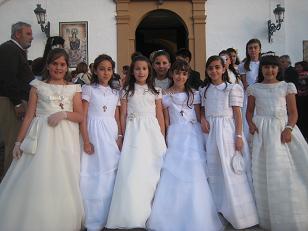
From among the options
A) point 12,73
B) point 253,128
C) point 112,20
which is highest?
point 112,20

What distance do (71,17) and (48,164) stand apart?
7.60 meters

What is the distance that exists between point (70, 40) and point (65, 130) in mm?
7054

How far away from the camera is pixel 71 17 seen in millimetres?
10602

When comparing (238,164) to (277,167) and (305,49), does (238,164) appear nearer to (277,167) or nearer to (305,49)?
(277,167)

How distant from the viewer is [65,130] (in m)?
3.93

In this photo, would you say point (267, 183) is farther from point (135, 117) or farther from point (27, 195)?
point (27, 195)

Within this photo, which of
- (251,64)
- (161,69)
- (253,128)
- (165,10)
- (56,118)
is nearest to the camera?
(56,118)

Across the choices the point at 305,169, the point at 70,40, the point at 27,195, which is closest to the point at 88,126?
the point at 27,195

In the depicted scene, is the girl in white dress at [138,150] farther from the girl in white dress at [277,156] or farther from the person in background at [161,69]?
the girl in white dress at [277,156]

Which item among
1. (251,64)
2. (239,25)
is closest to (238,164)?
(251,64)

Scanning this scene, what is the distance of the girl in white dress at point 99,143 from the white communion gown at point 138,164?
0.12m

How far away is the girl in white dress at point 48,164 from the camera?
3.60 meters

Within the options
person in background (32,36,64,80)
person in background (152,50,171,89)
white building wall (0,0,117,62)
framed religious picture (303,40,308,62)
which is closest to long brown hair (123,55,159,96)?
person in background (152,50,171,89)

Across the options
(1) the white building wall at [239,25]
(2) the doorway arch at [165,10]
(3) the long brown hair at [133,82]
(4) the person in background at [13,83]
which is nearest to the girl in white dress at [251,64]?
(3) the long brown hair at [133,82]
